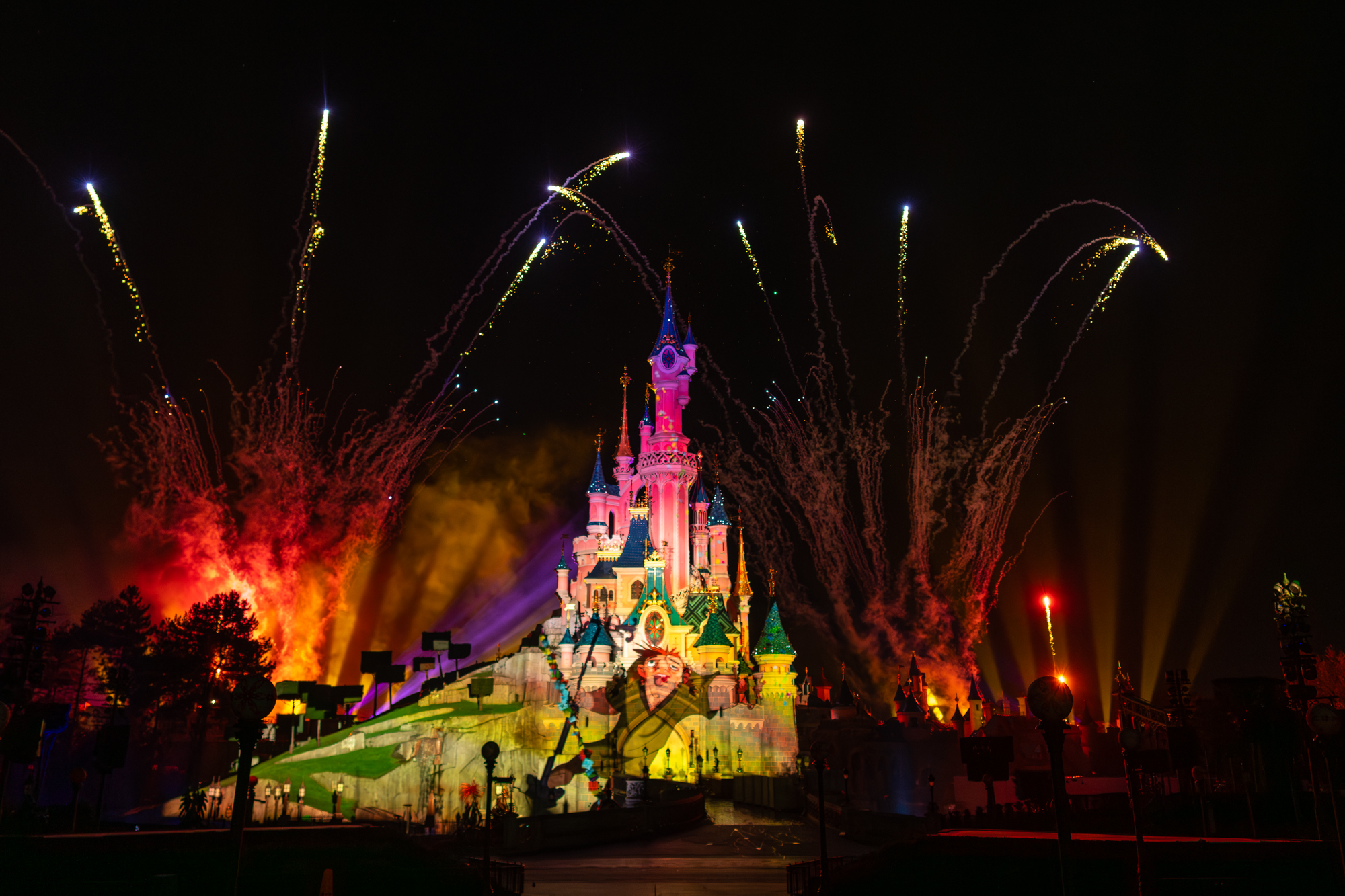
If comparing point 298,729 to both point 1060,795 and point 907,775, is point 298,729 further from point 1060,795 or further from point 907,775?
point 1060,795

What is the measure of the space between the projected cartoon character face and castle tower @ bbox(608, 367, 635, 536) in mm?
23097

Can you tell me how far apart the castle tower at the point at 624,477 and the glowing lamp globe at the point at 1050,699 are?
252ft

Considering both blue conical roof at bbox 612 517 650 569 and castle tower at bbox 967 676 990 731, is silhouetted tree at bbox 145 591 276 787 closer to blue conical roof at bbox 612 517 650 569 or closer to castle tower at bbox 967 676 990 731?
blue conical roof at bbox 612 517 650 569

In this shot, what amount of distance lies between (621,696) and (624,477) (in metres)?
35.5

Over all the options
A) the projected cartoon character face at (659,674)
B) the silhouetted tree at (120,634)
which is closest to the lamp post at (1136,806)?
the projected cartoon character face at (659,674)

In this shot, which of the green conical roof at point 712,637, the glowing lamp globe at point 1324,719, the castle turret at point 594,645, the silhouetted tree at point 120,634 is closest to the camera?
the glowing lamp globe at point 1324,719

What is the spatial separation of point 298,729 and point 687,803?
42192mm

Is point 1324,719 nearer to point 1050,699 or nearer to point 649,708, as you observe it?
point 1050,699

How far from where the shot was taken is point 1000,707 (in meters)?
65.9

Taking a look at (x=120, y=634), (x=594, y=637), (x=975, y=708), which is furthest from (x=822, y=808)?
(x=120, y=634)

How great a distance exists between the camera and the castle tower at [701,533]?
92812mm

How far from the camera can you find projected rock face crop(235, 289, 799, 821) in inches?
2142

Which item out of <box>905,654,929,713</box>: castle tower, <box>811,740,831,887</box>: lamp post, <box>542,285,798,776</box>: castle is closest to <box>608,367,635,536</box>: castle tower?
<box>542,285,798,776</box>: castle

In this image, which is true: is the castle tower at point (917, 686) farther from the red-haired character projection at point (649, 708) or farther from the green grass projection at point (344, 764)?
the green grass projection at point (344, 764)
